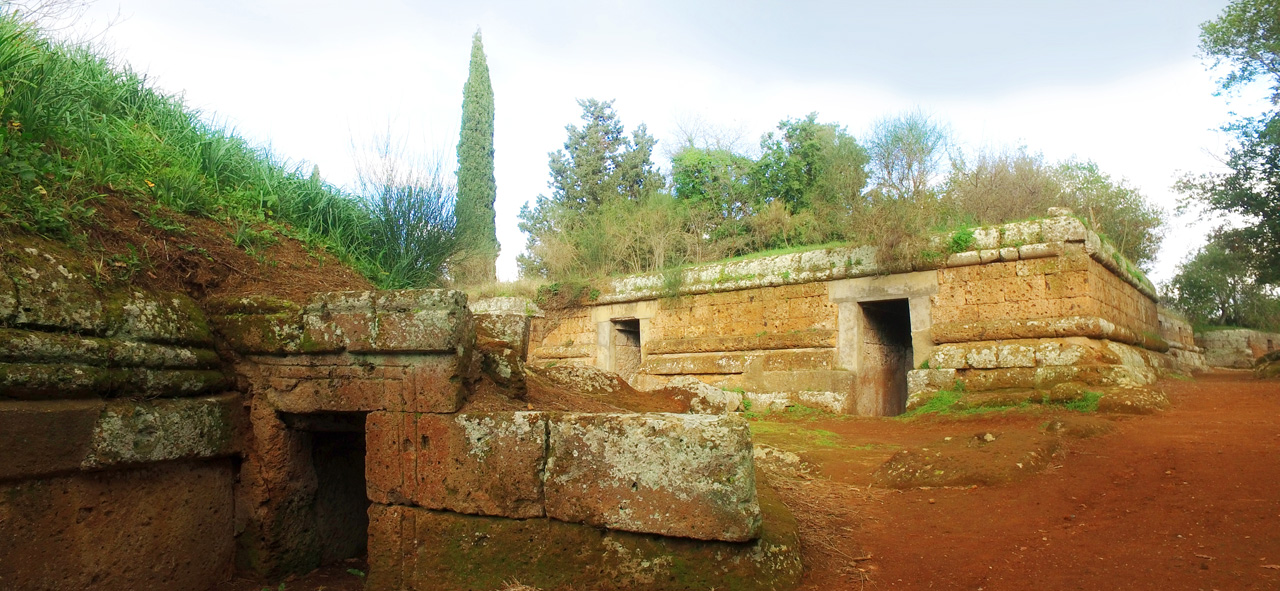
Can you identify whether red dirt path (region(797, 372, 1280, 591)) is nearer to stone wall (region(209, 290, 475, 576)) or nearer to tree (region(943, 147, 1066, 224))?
stone wall (region(209, 290, 475, 576))

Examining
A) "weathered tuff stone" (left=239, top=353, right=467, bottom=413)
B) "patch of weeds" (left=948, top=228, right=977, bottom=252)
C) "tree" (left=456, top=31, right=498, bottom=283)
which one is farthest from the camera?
"tree" (left=456, top=31, right=498, bottom=283)

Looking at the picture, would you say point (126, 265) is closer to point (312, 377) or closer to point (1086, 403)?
point (312, 377)

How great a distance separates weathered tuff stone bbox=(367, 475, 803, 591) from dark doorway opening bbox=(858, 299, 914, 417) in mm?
7048

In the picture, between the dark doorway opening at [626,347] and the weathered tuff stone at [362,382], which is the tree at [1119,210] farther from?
the weathered tuff stone at [362,382]

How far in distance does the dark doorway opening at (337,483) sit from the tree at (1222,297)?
2711cm

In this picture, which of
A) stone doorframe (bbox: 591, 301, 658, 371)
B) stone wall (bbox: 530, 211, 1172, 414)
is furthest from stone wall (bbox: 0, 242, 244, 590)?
stone doorframe (bbox: 591, 301, 658, 371)

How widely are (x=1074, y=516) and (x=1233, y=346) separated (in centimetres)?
2132

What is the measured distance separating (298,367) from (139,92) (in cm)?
285

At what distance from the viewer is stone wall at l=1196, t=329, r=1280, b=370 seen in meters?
19.9

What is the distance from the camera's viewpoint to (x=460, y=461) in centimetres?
355

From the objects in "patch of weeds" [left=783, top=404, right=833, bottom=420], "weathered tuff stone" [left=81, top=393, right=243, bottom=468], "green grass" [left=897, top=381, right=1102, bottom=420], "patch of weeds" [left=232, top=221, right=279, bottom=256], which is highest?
"patch of weeds" [left=232, top=221, right=279, bottom=256]

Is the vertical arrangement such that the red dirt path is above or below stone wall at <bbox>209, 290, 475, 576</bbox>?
below

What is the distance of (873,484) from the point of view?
224 inches

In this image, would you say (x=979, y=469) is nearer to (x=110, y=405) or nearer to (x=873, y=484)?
(x=873, y=484)
